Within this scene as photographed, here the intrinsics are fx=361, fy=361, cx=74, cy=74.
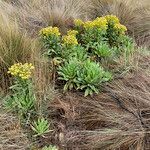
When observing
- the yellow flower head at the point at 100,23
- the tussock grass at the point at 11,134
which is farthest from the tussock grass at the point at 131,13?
the tussock grass at the point at 11,134

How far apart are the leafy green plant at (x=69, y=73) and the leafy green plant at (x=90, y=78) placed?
0.05 meters

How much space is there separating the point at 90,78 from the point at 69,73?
219 millimetres

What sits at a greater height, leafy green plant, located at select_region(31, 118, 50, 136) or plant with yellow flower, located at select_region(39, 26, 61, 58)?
plant with yellow flower, located at select_region(39, 26, 61, 58)

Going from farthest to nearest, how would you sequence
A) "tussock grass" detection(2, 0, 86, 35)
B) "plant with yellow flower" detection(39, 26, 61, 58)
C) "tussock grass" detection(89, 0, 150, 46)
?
"tussock grass" detection(89, 0, 150, 46), "tussock grass" detection(2, 0, 86, 35), "plant with yellow flower" detection(39, 26, 61, 58)

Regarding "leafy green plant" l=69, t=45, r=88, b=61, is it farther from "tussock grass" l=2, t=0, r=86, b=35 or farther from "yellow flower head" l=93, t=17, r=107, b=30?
"tussock grass" l=2, t=0, r=86, b=35

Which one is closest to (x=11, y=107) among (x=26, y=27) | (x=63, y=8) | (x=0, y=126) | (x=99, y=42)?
(x=0, y=126)

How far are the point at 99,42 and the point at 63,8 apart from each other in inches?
64.1

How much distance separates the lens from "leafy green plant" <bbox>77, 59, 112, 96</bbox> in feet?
10.9

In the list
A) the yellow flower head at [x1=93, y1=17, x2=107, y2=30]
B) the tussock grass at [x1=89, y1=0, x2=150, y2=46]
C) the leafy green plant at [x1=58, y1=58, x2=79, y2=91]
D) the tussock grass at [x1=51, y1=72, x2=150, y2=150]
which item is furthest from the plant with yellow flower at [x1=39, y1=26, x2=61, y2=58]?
the tussock grass at [x1=89, y1=0, x2=150, y2=46]

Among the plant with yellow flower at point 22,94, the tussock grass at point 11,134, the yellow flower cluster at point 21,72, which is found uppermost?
the yellow flower cluster at point 21,72

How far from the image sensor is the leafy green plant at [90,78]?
3322mm

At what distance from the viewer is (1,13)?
429cm

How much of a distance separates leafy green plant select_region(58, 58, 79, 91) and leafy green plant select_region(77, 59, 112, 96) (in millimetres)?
50

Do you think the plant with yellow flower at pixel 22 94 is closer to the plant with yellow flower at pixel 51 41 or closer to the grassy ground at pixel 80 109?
the grassy ground at pixel 80 109
